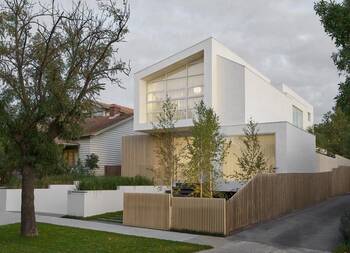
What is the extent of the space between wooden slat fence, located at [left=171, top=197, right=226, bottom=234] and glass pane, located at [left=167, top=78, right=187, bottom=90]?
14.9 meters

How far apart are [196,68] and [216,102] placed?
293 centimetres

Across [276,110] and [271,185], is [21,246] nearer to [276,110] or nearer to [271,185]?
[271,185]

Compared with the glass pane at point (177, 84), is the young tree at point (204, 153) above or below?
below

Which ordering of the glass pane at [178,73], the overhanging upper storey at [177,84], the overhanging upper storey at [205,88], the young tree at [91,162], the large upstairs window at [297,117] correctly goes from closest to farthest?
the overhanging upper storey at [205,88] → the overhanging upper storey at [177,84] → the glass pane at [178,73] → the young tree at [91,162] → the large upstairs window at [297,117]

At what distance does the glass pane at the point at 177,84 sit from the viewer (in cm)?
3086

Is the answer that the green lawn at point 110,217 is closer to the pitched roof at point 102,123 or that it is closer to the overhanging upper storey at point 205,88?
the overhanging upper storey at point 205,88

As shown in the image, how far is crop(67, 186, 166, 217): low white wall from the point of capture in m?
20.4

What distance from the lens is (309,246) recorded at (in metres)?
13.9

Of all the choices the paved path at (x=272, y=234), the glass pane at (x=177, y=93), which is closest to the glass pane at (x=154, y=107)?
the glass pane at (x=177, y=93)

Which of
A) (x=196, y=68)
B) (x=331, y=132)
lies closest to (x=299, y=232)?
(x=196, y=68)

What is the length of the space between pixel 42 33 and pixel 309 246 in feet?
33.1

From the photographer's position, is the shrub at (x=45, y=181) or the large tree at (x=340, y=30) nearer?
the large tree at (x=340, y=30)

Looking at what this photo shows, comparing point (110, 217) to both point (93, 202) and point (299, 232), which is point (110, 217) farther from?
point (299, 232)

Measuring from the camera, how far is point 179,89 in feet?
102
